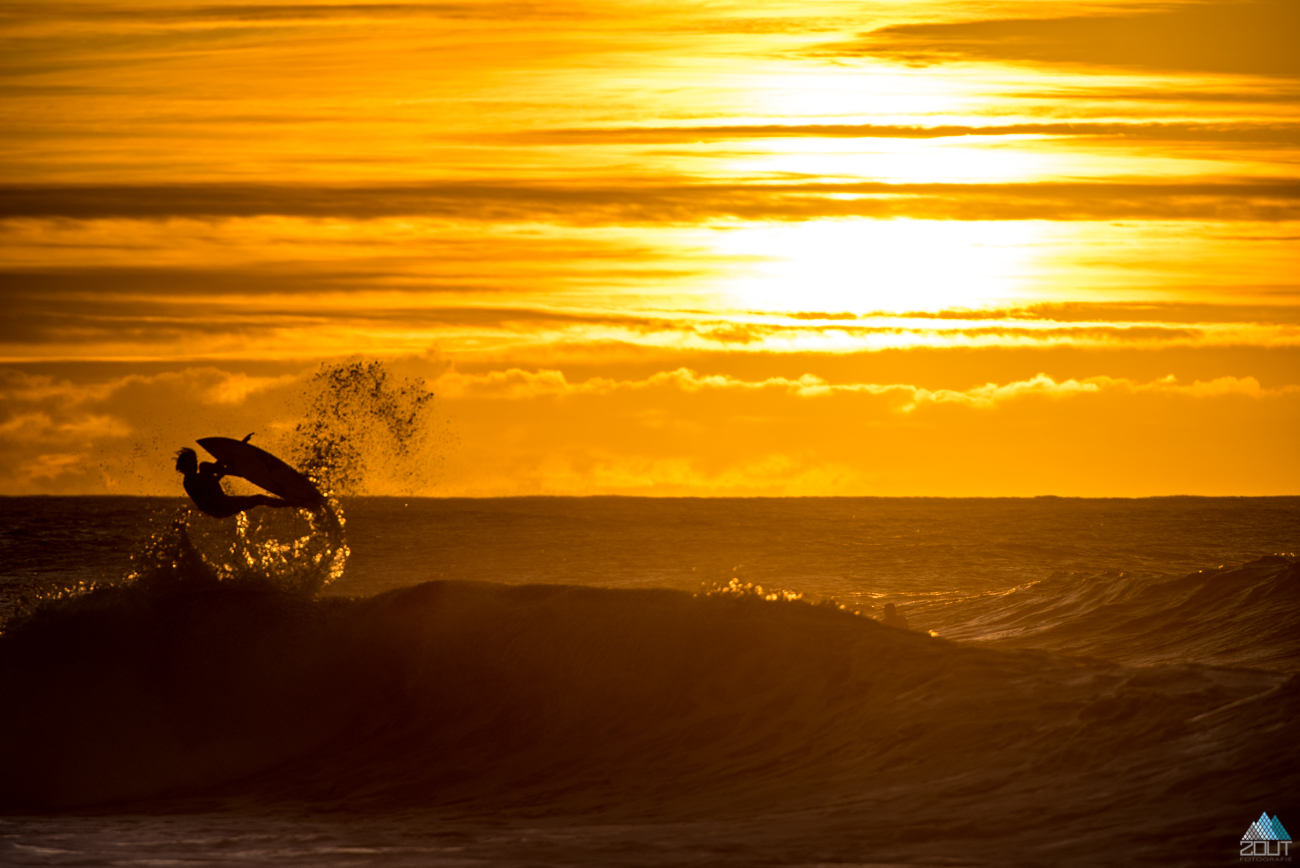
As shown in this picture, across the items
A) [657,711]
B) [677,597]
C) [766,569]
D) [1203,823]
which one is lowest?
[1203,823]

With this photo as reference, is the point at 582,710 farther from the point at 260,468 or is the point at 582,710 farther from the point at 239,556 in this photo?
the point at 239,556

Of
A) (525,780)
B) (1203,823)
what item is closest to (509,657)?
(525,780)

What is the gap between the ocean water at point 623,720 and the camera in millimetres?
12711

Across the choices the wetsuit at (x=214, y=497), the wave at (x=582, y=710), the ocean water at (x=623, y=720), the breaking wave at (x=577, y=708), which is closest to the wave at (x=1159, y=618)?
the ocean water at (x=623, y=720)

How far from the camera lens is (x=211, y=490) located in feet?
68.4

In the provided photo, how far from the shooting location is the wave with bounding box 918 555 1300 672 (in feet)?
74.9

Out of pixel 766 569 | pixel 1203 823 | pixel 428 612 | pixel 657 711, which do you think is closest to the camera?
pixel 1203 823

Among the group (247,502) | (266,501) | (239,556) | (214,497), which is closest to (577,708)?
(266,501)

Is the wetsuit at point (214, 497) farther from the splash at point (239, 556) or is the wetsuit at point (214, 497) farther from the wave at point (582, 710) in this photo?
the wave at point (582, 710)

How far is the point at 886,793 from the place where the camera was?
551 inches

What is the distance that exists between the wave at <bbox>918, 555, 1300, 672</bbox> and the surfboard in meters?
12.4

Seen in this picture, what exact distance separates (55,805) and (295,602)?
627cm

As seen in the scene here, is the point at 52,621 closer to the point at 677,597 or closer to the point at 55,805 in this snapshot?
the point at 55,805

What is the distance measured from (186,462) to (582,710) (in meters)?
7.22
